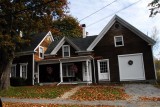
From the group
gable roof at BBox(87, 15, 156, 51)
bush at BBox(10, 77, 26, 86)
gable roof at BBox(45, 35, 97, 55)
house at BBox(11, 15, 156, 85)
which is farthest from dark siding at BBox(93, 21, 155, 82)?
bush at BBox(10, 77, 26, 86)

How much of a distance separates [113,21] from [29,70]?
1270cm

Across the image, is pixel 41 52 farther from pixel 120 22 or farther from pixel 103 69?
pixel 120 22

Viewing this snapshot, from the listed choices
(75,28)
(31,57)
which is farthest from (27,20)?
(75,28)

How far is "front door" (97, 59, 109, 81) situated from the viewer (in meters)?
29.0

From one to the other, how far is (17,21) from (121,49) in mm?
12404

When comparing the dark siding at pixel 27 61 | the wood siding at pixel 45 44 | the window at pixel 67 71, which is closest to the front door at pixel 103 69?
the window at pixel 67 71

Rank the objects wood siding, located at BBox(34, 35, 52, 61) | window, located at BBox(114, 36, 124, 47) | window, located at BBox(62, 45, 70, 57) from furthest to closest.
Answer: wood siding, located at BBox(34, 35, 52, 61) < window, located at BBox(62, 45, 70, 57) < window, located at BBox(114, 36, 124, 47)

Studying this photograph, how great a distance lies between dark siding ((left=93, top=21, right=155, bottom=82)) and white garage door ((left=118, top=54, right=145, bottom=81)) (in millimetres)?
447

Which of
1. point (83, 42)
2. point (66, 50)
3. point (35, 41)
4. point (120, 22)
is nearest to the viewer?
point (120, 22)

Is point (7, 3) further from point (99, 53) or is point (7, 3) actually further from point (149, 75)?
point (149, 75)

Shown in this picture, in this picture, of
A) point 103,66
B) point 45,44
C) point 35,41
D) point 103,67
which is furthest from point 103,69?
point 35,41

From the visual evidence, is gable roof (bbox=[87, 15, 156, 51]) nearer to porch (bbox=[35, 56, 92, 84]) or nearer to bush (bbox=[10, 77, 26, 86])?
porch (bbox=[35, 56, 92, 84])

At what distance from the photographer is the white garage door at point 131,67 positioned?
27453mm

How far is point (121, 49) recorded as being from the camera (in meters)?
28.8
